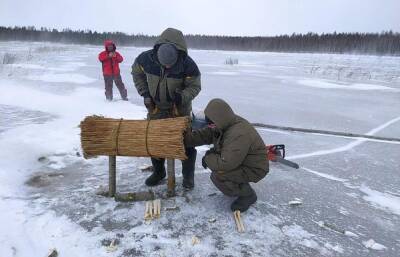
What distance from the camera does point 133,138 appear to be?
385 cm

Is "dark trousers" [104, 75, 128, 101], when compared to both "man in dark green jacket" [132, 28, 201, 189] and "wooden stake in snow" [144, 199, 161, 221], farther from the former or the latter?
Answer: "wooden stake in snow" [144, 199, 161, 221]

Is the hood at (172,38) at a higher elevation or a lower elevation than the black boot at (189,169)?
higher

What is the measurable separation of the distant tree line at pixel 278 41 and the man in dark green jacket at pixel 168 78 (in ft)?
123

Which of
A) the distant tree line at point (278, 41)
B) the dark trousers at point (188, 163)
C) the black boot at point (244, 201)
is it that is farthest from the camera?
the distant tree line at point (278, 41)

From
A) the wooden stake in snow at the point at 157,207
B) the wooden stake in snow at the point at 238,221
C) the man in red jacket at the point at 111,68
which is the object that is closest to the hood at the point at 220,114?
the wooden stake in snow at the point at 238,221

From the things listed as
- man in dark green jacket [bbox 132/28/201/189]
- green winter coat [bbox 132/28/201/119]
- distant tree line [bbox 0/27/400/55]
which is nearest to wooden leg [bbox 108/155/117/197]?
man in dark green jacket [bbox 132/28/201/189]

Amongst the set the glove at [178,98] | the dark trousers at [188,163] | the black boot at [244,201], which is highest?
the glove at [178,98]

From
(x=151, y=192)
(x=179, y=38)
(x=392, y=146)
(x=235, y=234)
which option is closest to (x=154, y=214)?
(x=151, y=192)

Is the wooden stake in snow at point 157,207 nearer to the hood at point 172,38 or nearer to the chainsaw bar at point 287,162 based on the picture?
the hood at point 172,38

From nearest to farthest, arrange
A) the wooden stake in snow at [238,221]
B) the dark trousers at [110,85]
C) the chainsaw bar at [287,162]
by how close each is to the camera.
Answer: the wooden stake in snow at [238,221], the chainsaw bar at [287,162], the dark trousers at [110,85]

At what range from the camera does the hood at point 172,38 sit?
4004mm

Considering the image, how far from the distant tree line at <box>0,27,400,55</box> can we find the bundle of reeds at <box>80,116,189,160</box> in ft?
124

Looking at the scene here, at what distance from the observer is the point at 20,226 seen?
3.46 meters

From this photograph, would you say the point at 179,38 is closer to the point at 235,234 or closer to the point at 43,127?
the point at 235,234
